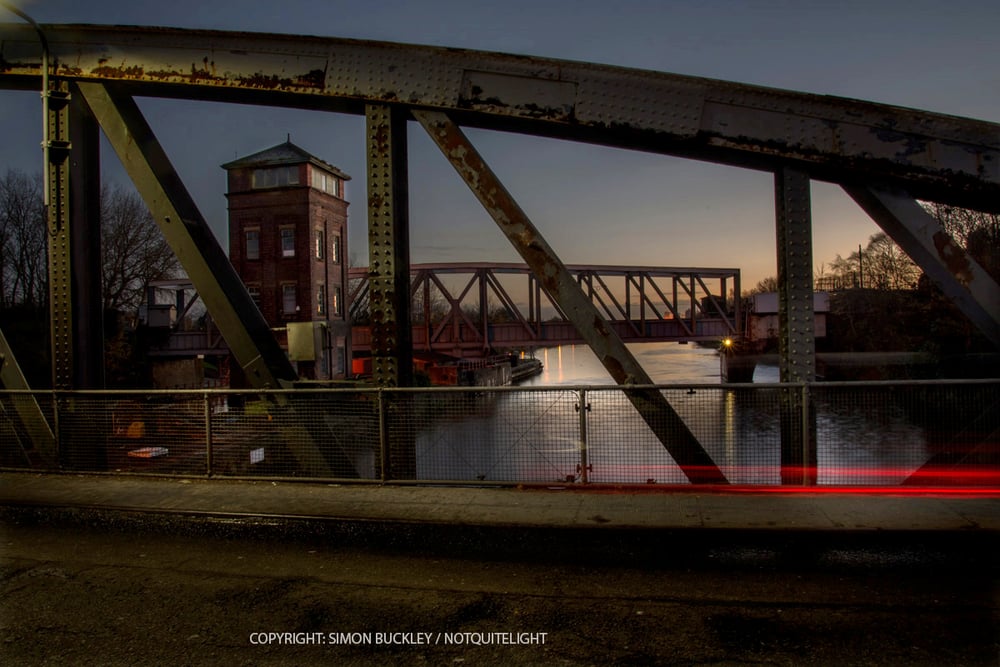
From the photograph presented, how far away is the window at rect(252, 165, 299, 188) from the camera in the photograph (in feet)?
175

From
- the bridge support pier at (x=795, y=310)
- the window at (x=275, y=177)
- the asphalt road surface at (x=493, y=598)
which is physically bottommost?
the asphalt road surface at (x=493, y=598)

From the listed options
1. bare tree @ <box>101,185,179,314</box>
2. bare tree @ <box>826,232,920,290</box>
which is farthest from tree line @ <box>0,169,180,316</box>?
bare tree @ <box>826,232,920,290</box>

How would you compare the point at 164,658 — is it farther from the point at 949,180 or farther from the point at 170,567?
the point at 949,180

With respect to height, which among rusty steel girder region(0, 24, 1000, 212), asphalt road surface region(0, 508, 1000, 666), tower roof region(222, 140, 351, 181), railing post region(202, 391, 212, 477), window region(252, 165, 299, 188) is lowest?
asphalt road surface region(0, 508, 1000, 666)

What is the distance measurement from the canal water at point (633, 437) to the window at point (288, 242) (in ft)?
159

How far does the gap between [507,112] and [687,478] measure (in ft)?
15.9

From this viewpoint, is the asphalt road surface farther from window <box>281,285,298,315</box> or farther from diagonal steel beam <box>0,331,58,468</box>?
window <box>281,285,298,315</box>

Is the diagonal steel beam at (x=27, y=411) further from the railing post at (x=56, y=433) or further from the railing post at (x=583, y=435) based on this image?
the railing post at (x=583, y=435)

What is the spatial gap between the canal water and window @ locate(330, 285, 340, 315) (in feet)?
164

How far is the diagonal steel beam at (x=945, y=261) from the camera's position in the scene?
23.4 ft

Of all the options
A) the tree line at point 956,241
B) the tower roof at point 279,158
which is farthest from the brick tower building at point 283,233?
the tree line at point 956,241

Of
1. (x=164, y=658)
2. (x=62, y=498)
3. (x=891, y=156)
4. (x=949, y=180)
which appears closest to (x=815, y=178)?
(x=891, y=156)

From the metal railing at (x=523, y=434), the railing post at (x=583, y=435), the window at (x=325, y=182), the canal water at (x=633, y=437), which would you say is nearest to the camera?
the metal railing at (x=523, y=434)

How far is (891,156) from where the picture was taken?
7.19 metres
